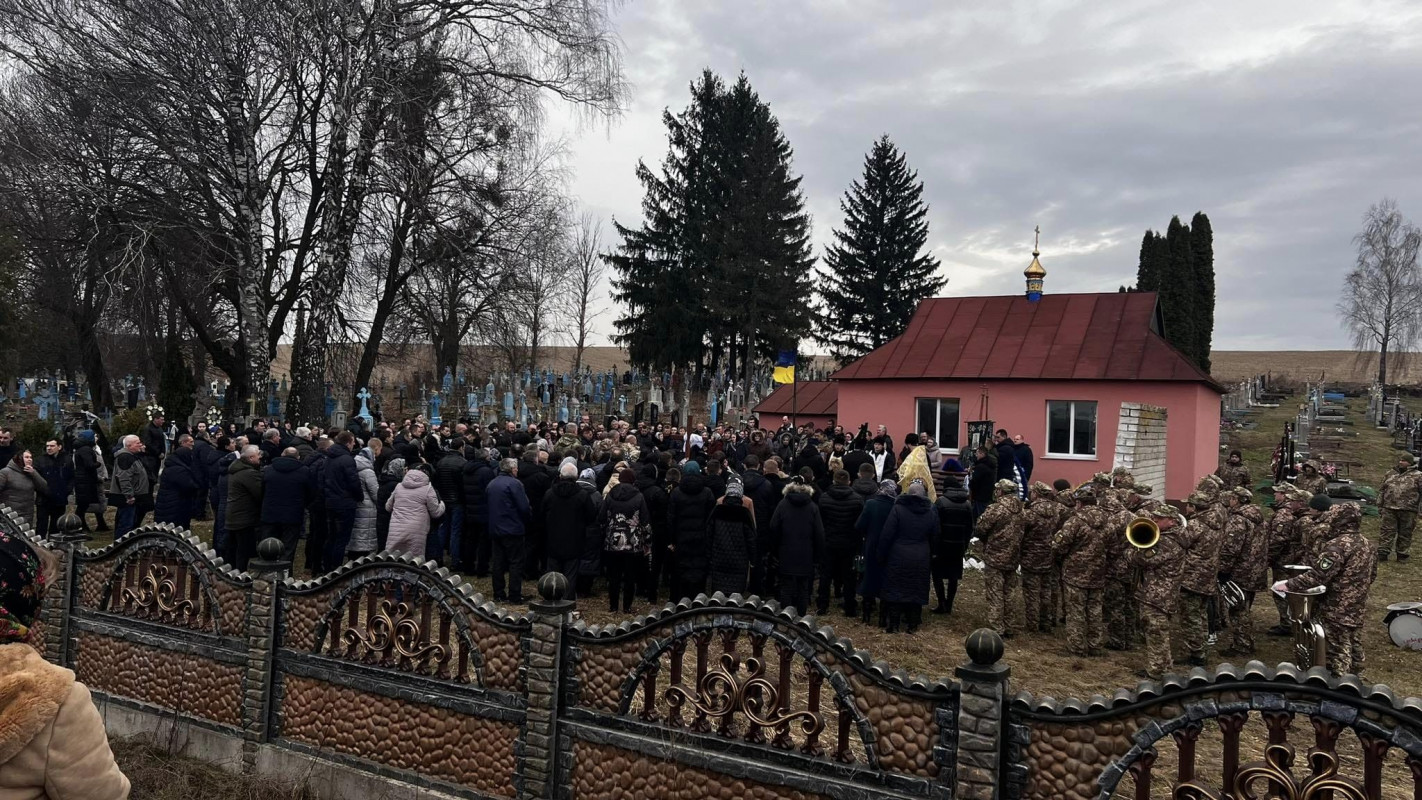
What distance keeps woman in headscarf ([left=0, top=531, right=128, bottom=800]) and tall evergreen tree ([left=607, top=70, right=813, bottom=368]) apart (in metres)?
37.5

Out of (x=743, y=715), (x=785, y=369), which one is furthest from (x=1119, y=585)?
(x=785, y=369)

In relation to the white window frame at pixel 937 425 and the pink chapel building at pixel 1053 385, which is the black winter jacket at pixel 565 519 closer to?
the pink chapel building at pixel 1053 385

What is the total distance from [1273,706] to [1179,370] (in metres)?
20.1

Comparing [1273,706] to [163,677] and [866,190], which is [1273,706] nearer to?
[163,677]

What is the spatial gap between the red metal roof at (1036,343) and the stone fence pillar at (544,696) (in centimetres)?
1949

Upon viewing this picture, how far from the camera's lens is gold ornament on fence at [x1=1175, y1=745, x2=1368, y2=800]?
298 centimetres

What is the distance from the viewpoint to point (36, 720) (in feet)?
7.20

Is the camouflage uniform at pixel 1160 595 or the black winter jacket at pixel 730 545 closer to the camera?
the camouflage uniform at pixel 1160 595

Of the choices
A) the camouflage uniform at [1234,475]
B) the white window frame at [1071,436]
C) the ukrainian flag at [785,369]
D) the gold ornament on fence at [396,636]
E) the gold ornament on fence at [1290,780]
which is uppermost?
the ukrainian flag at [785,369]

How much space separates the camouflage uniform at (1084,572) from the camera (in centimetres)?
852

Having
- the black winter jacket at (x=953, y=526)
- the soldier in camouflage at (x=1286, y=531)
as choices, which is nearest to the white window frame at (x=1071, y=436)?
the soldier in camouflage at (x=1286, y=531)

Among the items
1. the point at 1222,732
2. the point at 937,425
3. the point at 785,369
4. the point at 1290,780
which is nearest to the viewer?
the point at 1290,780

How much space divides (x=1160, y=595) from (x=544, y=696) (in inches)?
229

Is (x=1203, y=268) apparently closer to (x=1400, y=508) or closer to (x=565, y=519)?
(x=1400, y=508)
